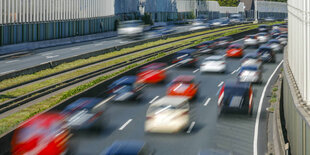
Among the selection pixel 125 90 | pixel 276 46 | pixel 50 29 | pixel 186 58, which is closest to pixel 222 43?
pixel 276 46

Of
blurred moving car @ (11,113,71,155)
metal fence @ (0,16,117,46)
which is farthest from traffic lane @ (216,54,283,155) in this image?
metal fence @ (0,16,117,46)

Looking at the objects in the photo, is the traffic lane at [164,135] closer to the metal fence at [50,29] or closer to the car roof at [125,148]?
the car roof at [125,148]

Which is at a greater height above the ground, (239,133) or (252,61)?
(252,61)

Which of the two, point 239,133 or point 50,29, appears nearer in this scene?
point 239,133

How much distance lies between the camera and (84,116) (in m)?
25.8

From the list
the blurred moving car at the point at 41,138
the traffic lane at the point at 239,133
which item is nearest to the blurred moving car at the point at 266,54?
the traffic lane at the point at 239,133

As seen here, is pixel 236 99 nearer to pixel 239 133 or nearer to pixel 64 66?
pixel 239 133

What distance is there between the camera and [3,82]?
139 feet

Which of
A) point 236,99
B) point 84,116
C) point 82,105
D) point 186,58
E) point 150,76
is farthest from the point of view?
point 186,58

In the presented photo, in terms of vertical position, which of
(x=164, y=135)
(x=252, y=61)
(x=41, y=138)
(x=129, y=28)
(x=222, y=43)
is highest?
(x=129, y=28)

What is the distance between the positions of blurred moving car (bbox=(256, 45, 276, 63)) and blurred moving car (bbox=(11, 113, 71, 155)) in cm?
3553

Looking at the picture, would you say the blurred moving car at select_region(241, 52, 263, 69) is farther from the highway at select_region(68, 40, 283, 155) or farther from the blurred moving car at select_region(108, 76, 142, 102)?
the blurred moving car at select_region(108, 76, 142, 102)

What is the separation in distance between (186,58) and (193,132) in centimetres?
2719

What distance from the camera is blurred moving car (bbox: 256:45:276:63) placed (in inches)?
2107
